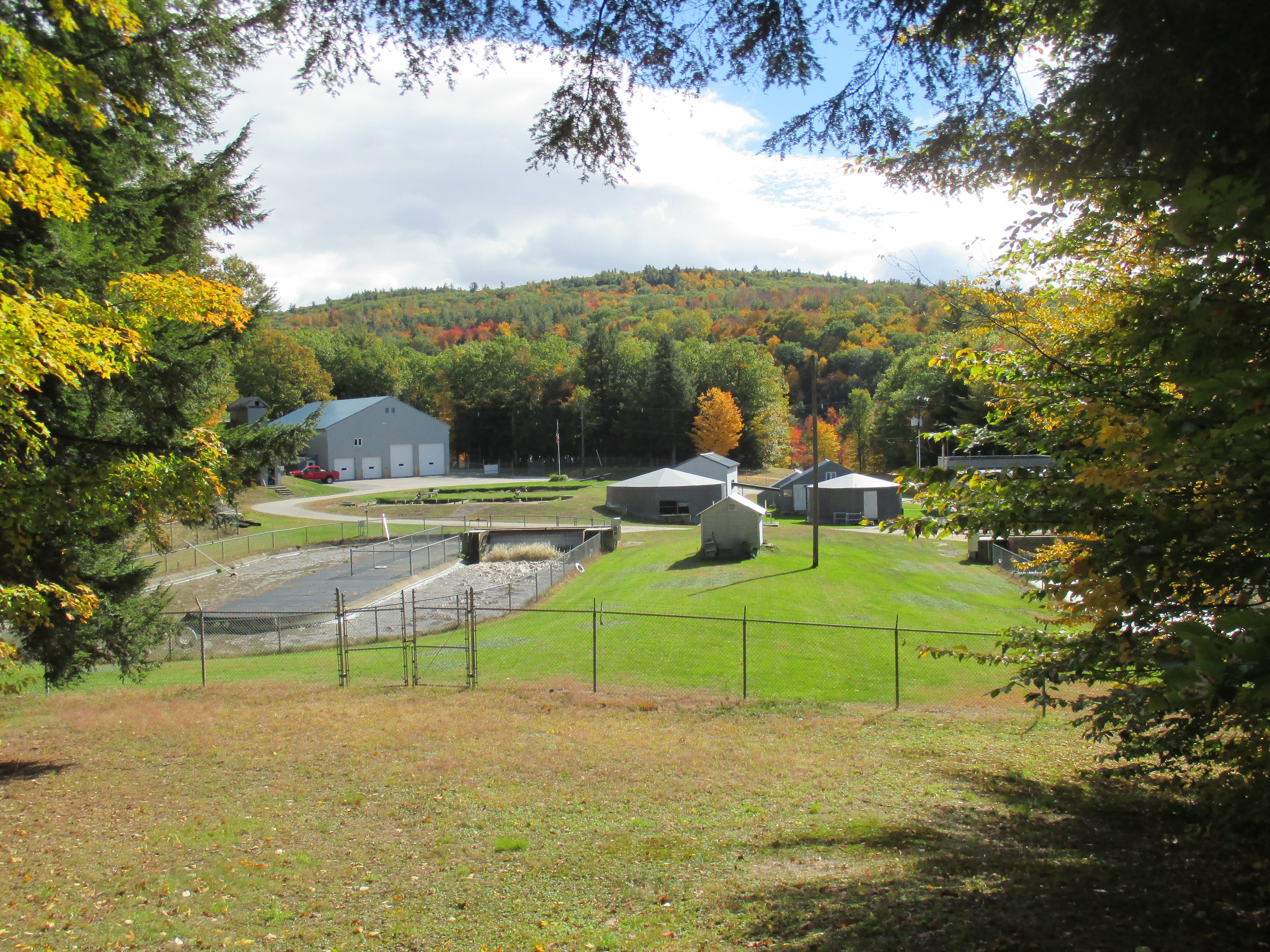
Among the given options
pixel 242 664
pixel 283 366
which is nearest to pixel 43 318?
pixel 242 664

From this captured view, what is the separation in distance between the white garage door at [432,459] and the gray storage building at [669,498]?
39462mm

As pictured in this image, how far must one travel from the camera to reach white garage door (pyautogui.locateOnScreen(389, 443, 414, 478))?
81.9m

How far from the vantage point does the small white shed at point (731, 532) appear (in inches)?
1340

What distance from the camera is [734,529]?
3416cm

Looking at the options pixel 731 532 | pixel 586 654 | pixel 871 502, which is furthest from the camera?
pixel 871 502

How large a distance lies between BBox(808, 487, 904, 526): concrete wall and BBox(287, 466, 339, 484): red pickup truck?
48.5 meters

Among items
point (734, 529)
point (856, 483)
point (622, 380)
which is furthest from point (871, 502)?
point (622, 380)

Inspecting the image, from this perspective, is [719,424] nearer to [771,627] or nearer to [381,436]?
[381,436]

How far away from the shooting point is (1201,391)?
10.4ft

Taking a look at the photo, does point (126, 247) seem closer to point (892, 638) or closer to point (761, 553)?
point (892, 638)

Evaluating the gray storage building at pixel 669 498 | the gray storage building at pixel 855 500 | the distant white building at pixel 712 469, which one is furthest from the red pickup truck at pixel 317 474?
the gray storage building at pixel 855 500

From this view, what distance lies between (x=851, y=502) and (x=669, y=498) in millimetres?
11296

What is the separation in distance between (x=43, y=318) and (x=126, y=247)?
18.8 feet

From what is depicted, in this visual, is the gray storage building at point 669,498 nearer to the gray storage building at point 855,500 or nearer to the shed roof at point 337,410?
Result: the gray storage building at point 855,500
